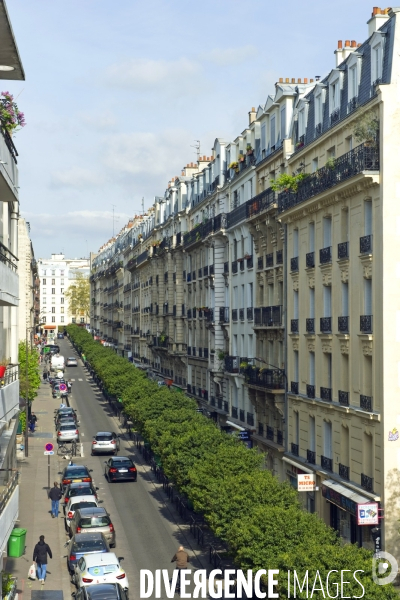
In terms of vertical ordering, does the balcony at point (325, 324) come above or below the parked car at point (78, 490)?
above

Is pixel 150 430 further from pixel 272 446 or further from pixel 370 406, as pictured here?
pixel 370 406

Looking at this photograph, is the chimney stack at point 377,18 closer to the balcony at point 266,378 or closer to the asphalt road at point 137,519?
the balcony at point 266,378

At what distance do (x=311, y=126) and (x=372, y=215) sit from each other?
1004cm

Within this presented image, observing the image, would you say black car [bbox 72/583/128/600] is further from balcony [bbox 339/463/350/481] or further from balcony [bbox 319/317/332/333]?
balcony [bbox 319/317/332/333]

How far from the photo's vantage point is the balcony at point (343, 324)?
120 ft

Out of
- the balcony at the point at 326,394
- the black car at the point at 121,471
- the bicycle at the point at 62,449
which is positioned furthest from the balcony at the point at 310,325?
the bicycle at the point at 62,449

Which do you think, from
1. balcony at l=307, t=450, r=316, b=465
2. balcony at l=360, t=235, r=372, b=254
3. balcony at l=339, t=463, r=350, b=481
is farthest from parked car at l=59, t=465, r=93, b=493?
balcony at l=360, t=235, r=372, b=254

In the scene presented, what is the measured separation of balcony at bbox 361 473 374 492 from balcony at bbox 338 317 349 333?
18.8 feet

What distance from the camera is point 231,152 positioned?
60625 millimetres

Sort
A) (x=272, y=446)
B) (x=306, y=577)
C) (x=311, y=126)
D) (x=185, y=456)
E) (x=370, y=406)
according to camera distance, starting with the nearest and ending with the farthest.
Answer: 1. (x=306, y=577)
2. (x=370, y=406)
3. (x=185, y=456)
4. (x=311, y=126)
5. (x=272, y=446)

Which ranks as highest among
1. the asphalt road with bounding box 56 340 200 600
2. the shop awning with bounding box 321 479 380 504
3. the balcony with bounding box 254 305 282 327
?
the balcony with bounding box 254 305 282 327

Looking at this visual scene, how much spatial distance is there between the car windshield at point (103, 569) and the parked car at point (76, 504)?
10.1 metres

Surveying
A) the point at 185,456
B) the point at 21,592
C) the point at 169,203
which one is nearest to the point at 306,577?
the point at 21,592

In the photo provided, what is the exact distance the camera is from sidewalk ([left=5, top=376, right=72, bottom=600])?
30641 millimetres
